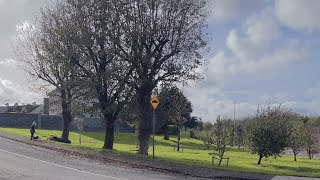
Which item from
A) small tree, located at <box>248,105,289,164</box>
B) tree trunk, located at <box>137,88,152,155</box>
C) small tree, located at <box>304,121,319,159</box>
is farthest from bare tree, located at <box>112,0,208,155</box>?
small tree, located at <box>304,121,319,159</box>

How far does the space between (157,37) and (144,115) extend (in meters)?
5.61

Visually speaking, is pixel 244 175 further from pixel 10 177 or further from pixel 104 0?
pixel 104 0

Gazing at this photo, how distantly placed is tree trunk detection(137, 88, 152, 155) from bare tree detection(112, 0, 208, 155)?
53 cm

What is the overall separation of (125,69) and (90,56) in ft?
10.1

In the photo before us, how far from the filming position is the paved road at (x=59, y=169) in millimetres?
17394

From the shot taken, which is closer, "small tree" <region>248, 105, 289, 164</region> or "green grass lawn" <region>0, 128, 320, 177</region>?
"green grass lawn" <region>0, 128, 320, 177</region>

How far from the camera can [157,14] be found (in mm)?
33594

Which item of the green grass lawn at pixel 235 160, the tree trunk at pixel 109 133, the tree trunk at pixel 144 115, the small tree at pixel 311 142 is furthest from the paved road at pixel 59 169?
the small tree at pixel 311 142

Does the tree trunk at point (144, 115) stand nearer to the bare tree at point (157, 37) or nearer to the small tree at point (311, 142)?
the bare tree at point (157, 37)

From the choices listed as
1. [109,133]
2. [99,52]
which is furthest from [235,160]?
[99,52]

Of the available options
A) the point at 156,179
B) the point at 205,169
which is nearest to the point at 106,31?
the point at 205,169

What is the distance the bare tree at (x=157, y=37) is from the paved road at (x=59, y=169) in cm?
1020

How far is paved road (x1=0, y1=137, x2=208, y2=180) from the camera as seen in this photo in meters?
17.4

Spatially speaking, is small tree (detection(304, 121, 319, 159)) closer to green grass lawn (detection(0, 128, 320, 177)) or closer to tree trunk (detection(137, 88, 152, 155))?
green grass lawn (detection(0, 128, 320, 177))
